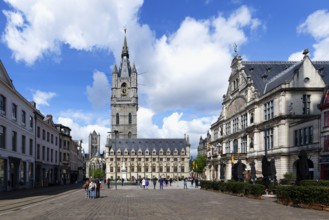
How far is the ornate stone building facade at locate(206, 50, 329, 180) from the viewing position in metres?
52.8

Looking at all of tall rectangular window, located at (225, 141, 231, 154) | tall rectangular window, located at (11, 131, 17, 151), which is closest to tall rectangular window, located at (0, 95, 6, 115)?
tall rectangular window, located at (11, 131, 17, 151)

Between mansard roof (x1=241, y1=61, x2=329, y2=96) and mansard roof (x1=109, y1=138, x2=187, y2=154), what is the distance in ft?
338

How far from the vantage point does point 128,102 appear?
180125 mm

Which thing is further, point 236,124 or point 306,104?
point 236,124

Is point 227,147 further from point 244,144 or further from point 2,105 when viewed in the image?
point 2,105

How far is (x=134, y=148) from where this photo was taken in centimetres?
17075

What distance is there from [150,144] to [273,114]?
387ft

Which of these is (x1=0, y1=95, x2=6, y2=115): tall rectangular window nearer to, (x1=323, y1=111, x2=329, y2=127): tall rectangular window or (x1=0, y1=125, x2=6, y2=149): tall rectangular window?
(x1=0, y1=125, x2=6, y2=149): tall rectangular window

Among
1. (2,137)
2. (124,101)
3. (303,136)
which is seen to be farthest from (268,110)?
(124,101)

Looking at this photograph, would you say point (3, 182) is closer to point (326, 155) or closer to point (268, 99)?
point (326, 155)

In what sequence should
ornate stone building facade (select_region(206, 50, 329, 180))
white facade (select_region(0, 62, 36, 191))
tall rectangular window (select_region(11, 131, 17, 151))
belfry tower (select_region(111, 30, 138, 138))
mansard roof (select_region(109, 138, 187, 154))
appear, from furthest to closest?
belfry tower (select_region(111, 30, 138, 138)), mansard roof (select_region(109, 138, 187, 154)), ornate stone building facade (select_region(206, 50, 329, 180)), tall rectangular window (select_region(11, 131, 17, 151)), white facade (select_region(0, 62, 36, 191))

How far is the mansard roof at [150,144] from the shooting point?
171 meters

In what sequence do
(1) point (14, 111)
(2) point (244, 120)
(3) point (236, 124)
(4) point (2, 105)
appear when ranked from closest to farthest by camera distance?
1. (4) point (2, 105)
2. (1) point (14, 111)
3. (2) point (244, 120)
4. (3) point (236, 124)

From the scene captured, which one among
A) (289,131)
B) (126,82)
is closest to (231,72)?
(289,131)
